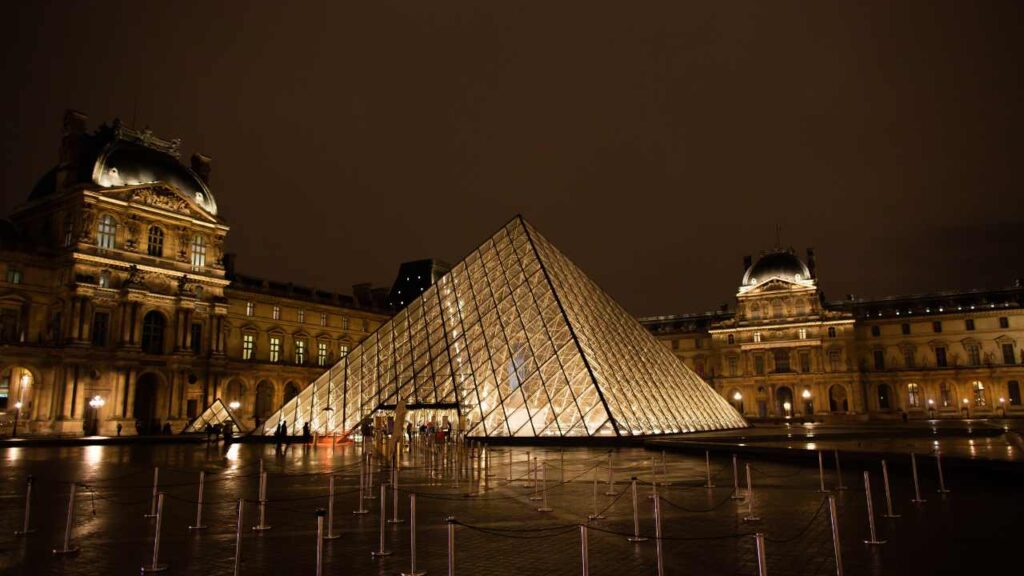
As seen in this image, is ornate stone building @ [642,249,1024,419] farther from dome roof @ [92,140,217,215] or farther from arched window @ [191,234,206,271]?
dome roof @ [92,140,217,215]

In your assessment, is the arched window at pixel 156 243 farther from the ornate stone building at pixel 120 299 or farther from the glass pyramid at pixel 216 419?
the glass pyramid at pixel 216 419

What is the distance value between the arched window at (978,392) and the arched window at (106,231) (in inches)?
2374

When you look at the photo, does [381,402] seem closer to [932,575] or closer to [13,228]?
[932,575]

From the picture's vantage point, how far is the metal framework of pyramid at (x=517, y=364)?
21281 millimetres

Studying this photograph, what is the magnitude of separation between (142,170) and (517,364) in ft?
83.0

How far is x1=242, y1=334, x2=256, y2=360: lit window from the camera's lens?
43.0 metres

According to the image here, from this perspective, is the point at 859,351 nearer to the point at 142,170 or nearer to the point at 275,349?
the point at 275,349

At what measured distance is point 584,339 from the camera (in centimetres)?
2262

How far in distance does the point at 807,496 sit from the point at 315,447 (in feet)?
55.6

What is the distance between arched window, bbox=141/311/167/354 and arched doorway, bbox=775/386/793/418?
156 feet

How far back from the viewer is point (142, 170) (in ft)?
120

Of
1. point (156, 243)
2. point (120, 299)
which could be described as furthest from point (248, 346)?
point (120, 299)

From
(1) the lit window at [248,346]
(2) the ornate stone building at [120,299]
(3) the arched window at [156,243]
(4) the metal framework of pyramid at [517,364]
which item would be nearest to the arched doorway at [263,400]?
(2) the ornate stone building at [120,299]

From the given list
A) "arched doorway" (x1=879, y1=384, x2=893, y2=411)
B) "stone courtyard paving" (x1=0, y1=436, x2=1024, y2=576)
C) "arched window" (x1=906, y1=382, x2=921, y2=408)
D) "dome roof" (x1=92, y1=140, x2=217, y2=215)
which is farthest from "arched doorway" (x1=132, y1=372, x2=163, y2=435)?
"arched window" (x1=906, y1=382, x2=921, y2=408)
